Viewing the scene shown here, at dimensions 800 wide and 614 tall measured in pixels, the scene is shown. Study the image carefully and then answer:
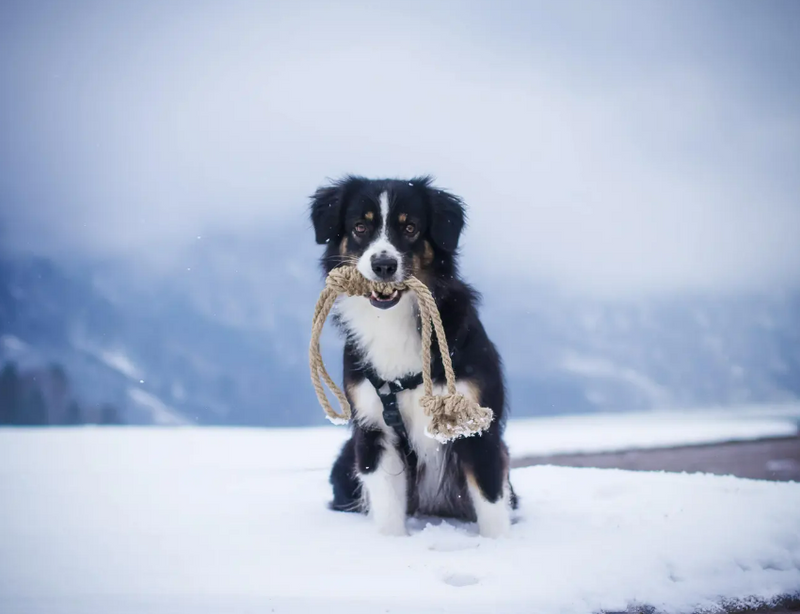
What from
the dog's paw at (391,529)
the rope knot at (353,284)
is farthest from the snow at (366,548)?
the rope knot at (353,284)

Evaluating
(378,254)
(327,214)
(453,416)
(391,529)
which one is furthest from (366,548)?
(327,214)

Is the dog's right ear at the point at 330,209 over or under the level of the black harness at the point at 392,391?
over

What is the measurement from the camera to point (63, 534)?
250 centimetres

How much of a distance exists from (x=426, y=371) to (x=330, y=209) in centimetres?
92

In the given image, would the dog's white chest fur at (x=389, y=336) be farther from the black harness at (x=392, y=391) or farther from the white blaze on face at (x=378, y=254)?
the white blaze on face at (x=378, y=254)

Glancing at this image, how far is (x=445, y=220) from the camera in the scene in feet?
8.65

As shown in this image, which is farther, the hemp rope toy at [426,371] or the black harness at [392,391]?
the black harness at [392,391]

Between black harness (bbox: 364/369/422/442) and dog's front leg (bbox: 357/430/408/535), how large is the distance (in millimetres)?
142

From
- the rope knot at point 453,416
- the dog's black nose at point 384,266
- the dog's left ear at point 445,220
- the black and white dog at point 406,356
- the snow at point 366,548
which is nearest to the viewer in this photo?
the snow at point 366,548

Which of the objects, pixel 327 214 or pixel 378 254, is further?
pixel 327 214

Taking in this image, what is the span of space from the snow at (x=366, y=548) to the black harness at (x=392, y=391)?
0.47 metres

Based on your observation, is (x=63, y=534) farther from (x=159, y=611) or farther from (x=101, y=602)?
(x=159, y=611)

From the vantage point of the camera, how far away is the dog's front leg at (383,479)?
8.33ft

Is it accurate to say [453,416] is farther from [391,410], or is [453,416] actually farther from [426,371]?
[391,410]
